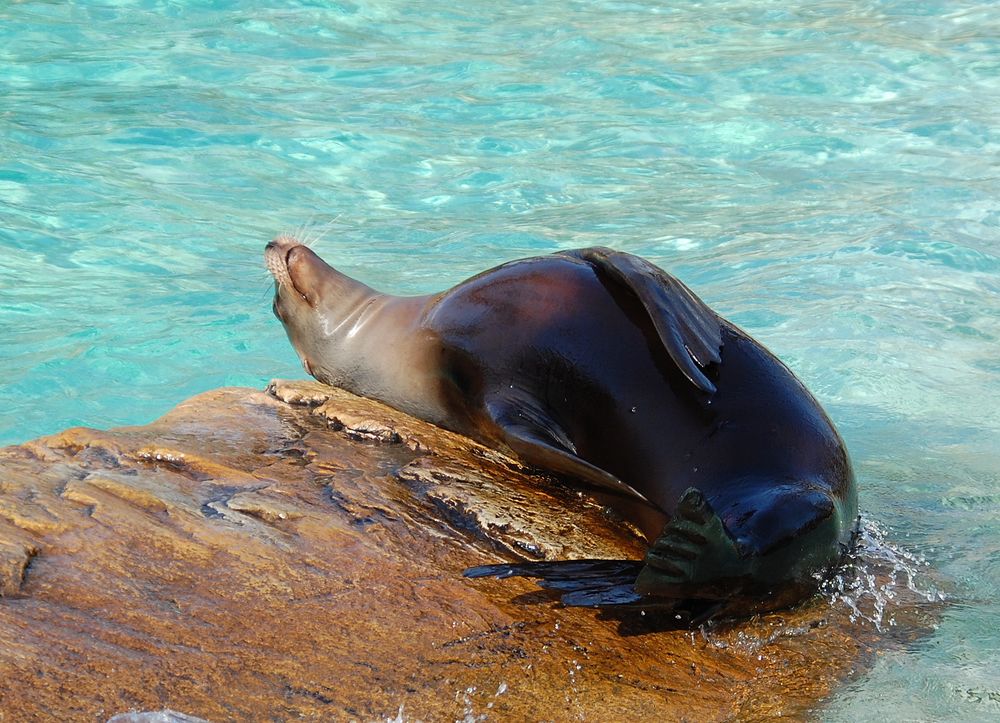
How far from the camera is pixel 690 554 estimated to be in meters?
2.74

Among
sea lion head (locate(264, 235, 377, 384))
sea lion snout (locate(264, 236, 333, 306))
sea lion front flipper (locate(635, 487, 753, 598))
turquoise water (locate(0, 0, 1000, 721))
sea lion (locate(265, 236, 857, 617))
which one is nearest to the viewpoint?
sea lion front flipper (locate(635, 487, 753, 598))

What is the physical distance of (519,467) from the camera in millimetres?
3732

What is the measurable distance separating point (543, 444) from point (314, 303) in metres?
1.71

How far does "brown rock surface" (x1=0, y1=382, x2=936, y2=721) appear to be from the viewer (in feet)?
7.57

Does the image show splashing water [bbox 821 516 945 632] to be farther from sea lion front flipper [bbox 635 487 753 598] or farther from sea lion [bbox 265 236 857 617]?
sea lion front flipper [bbox 635 487 753 598]

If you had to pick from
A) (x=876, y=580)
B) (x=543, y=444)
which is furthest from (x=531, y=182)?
(x=876, y=580)

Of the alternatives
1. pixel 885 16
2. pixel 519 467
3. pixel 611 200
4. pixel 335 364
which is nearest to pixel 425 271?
pixel 611 200

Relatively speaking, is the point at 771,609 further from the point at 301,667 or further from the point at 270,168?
the point at 270,168

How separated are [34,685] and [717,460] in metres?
1.68

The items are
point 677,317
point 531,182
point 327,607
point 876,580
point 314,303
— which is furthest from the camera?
point 531,182

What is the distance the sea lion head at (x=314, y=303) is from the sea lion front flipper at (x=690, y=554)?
1970 millimetres

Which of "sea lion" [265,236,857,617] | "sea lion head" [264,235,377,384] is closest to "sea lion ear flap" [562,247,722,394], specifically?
"sea lion" [265,236,857,617]

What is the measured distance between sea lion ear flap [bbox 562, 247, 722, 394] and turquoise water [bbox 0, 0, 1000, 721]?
0.81 metres

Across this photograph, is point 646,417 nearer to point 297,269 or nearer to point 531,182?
point 297,269
